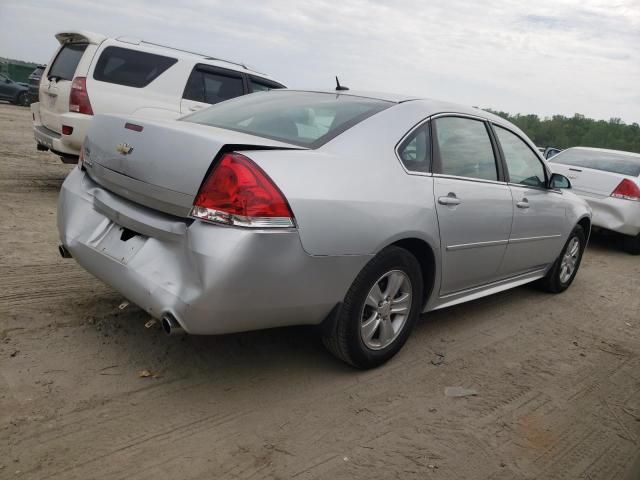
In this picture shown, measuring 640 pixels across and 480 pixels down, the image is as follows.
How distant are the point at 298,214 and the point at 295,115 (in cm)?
103

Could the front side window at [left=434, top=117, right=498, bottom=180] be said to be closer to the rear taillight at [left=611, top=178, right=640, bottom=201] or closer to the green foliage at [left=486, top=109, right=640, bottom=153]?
the rear taillight at [left=611, top=178, right=640, bottom=201]

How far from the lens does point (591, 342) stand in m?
4.25

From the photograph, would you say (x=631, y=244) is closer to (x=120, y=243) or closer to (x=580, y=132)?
(x=120, y=243)

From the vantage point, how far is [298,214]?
2.52 meters

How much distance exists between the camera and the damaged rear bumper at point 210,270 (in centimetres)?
240

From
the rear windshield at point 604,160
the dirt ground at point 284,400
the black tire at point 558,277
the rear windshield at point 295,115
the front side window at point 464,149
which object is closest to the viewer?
the dirt ground at point 284,400

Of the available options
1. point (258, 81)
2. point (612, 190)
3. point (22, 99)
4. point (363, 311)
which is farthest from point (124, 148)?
point (22, 99)

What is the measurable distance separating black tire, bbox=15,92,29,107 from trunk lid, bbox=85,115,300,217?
82.9ft

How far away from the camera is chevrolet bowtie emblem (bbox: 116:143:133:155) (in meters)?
2.83

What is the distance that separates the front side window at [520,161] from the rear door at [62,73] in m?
4.71

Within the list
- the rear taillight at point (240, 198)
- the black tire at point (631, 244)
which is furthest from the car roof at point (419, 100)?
the black tire at point (631, 244)

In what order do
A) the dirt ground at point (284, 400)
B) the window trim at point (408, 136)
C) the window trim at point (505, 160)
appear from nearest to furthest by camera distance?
the dirt ground at point (284, 400) < the window trim at point (408, 136) < the window trim at point (505, 160)

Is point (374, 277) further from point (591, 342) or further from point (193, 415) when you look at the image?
point (591, 342)

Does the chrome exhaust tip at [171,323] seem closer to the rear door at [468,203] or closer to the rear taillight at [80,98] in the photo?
the rear door at [468,203]
